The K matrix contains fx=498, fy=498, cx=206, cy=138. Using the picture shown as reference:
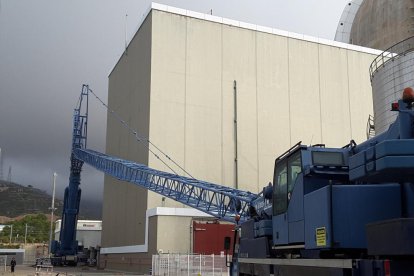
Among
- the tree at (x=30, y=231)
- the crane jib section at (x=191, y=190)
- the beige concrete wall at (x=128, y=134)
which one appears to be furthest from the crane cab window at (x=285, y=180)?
the tree at (x=30, y=231)

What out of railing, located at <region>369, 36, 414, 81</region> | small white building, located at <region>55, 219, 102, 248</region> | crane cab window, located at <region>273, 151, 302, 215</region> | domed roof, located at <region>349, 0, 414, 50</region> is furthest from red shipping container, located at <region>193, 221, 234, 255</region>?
small white building, located at <region>55, 219, 102, 248</region>

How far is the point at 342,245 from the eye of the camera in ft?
24.7

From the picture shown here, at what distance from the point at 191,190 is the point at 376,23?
27.2 meters

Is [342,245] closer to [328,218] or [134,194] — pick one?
[328,218]

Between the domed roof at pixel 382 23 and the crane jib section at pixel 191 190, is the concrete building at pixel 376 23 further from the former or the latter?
the crane jib section at pixel 191 190

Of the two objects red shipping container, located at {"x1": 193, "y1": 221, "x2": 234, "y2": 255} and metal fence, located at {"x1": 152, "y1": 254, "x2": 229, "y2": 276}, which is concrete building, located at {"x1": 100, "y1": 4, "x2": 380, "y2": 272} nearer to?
red shipping container, located at {"x1": 193, "y1": 221, "x2": 234, "y2": 255}

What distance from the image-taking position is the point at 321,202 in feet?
26.0

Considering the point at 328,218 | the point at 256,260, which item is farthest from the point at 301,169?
the point at 256,260

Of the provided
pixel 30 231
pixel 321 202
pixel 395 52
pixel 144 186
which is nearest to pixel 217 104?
pixel 144 186

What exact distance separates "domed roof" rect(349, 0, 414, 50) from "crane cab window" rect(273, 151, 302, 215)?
1329 inches

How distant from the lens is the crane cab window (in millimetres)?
9594

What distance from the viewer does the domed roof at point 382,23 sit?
42.3 metres

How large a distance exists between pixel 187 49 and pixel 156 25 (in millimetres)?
3427

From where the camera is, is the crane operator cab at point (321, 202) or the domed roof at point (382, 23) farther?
the domed roof at point (382, 23)
